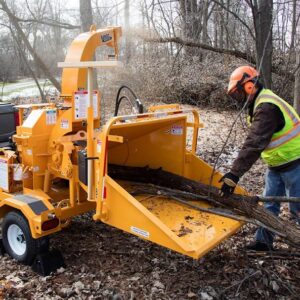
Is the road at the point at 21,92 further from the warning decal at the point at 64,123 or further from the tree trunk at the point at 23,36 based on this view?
the warning decal at the point at 64,123

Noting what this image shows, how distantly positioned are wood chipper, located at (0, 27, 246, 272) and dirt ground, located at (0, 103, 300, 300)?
14.3 inches

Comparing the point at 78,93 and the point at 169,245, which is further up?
the point at 78,93

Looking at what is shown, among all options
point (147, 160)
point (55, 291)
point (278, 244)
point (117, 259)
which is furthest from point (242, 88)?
point (55, 291)

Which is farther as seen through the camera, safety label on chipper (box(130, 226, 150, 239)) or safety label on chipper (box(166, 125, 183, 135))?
safety label on chipper (box(166, 125, 183, 135))

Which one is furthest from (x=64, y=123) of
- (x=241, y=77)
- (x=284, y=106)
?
(x=284, y=106)

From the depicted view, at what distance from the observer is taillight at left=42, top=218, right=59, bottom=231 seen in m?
3.78

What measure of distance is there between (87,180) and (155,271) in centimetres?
113

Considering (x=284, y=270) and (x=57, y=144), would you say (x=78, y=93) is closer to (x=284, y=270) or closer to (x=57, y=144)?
(x=57, y=144)

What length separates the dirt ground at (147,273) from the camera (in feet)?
11.6

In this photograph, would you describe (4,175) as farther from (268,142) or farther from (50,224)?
(268,142)

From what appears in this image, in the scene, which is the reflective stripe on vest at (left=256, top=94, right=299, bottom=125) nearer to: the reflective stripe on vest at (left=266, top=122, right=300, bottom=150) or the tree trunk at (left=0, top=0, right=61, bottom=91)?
the reflective stripe on vest at (left=266, top=122, right=300, bottom=150)

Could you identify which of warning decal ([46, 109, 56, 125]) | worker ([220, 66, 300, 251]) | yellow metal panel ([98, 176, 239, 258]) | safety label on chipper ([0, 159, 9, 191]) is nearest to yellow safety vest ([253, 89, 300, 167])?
worker ([220, 66, 300, 251])

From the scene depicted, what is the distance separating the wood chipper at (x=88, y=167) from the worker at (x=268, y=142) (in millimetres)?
595

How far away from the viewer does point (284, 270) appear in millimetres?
3836
